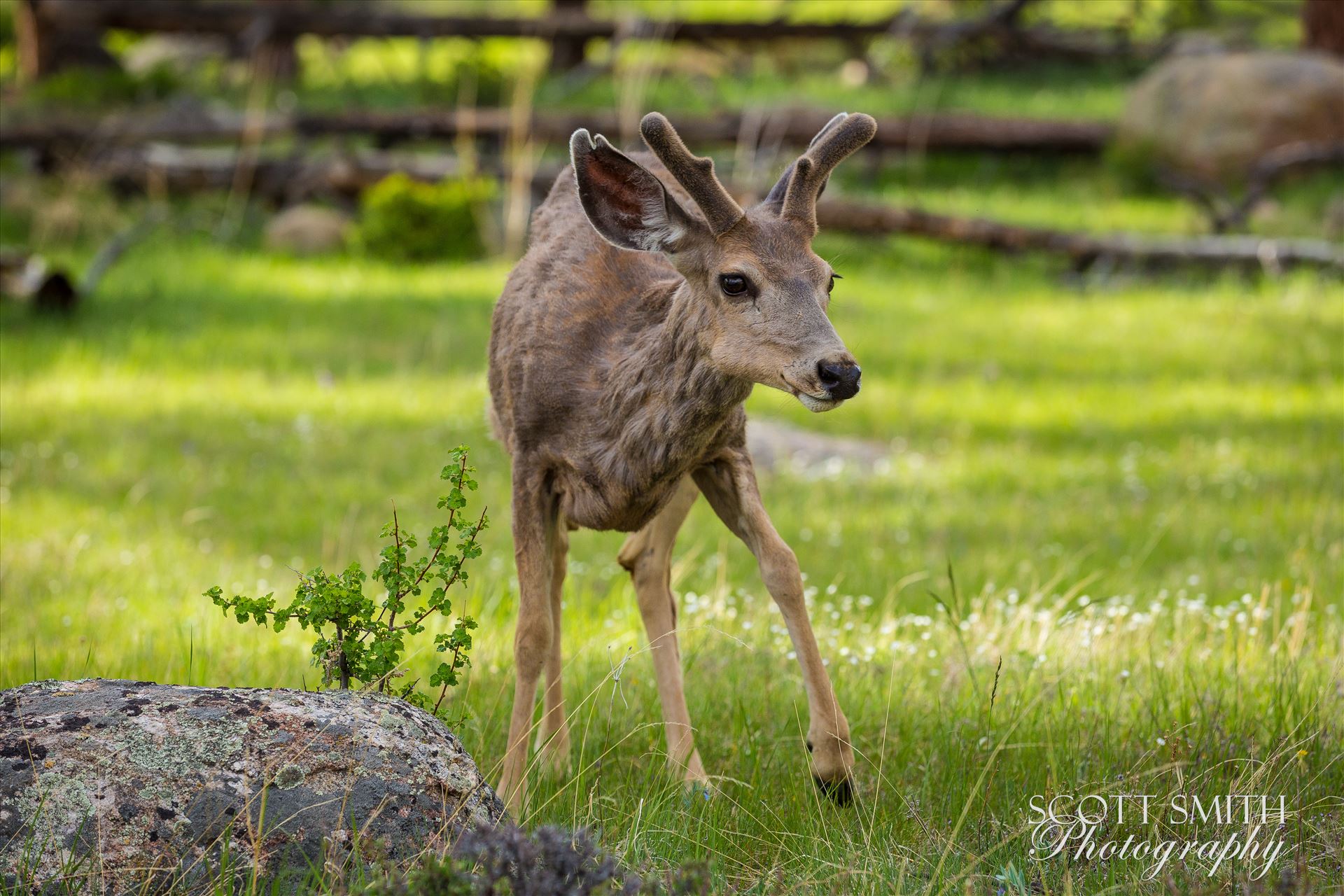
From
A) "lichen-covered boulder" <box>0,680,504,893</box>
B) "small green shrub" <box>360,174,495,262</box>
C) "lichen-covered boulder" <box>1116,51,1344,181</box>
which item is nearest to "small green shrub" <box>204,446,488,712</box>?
"lichen-covered boulder" <box>0,680,504,893</box>

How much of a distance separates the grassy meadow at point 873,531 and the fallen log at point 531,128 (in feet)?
2.39

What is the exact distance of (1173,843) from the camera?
399 cm

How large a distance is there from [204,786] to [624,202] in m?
2.02

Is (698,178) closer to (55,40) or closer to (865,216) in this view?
(865,216)

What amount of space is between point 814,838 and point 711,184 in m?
1.80

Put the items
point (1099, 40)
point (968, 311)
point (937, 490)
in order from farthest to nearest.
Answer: point (1099, 40) < point (968, 311) < point (937, 490)

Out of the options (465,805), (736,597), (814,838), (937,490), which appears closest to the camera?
(465,805)

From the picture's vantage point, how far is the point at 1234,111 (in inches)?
647

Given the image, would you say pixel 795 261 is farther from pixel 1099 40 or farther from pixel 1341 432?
pixel 1099 40

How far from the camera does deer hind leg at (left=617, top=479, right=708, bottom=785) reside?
194 inches

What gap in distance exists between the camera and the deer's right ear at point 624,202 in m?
4.37

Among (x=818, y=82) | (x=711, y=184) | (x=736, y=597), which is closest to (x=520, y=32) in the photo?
(x=818, y=82)

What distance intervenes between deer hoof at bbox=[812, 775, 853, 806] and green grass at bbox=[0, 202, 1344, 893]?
6 cm

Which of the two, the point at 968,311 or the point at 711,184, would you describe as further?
the point at 968,311
